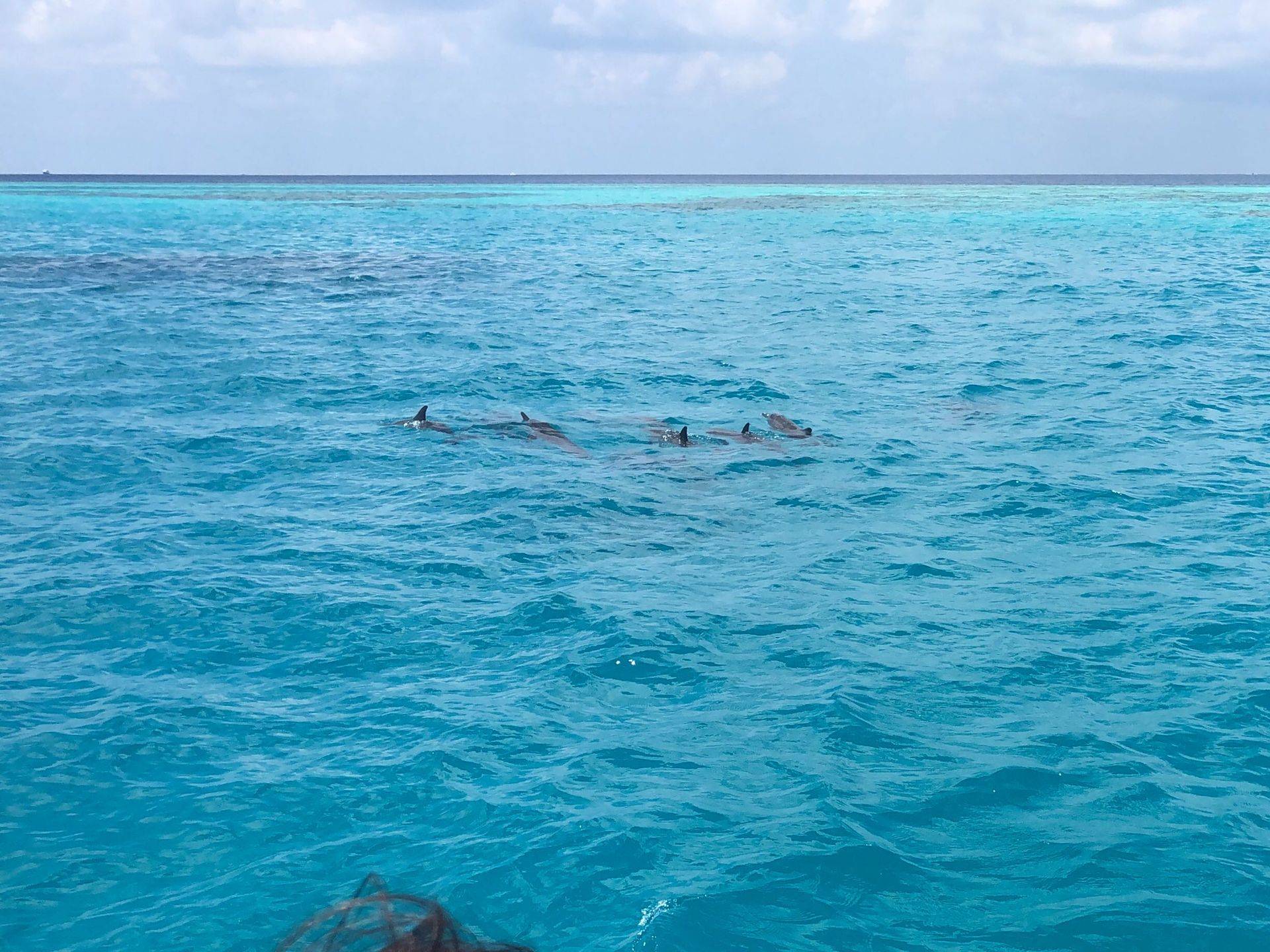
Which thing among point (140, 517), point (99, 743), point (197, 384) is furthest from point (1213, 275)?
point (99, 743)

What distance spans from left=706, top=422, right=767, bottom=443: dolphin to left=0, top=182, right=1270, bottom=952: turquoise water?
96 centimetres

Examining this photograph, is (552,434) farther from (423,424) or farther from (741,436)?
(741,436)

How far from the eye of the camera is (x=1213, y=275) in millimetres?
46625

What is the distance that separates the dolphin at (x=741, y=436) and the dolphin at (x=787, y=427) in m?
0.62

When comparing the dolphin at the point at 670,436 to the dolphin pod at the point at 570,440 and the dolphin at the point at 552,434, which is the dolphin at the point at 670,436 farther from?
the dolphin at the point at 552,434

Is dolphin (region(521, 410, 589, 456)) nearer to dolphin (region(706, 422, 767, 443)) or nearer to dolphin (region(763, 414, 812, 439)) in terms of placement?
dolphin (region(706, 422, 767, 443))

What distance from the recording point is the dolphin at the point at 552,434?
19.6m

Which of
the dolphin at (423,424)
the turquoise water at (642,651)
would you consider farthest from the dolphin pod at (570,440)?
the turquoise water at (642,651)

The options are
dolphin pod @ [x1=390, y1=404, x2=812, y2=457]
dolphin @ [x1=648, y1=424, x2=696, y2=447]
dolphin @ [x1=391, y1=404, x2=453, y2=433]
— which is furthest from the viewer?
dolphin @ [x1=391, y1=404, x2=453, y2=433]

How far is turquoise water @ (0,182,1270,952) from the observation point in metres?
7.61

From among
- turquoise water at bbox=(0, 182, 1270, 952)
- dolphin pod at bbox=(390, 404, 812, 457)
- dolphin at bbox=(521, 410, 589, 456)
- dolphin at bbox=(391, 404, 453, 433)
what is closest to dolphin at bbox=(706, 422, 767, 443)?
dolphin pod at bbox=(390, 404, 812, 457)

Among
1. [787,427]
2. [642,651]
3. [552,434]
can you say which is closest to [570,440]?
[552,434]

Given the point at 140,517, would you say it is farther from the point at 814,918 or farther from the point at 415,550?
the point at 814,918

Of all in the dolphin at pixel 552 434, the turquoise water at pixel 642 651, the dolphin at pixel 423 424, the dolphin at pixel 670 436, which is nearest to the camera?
the turquoise water at pixel 642 651
